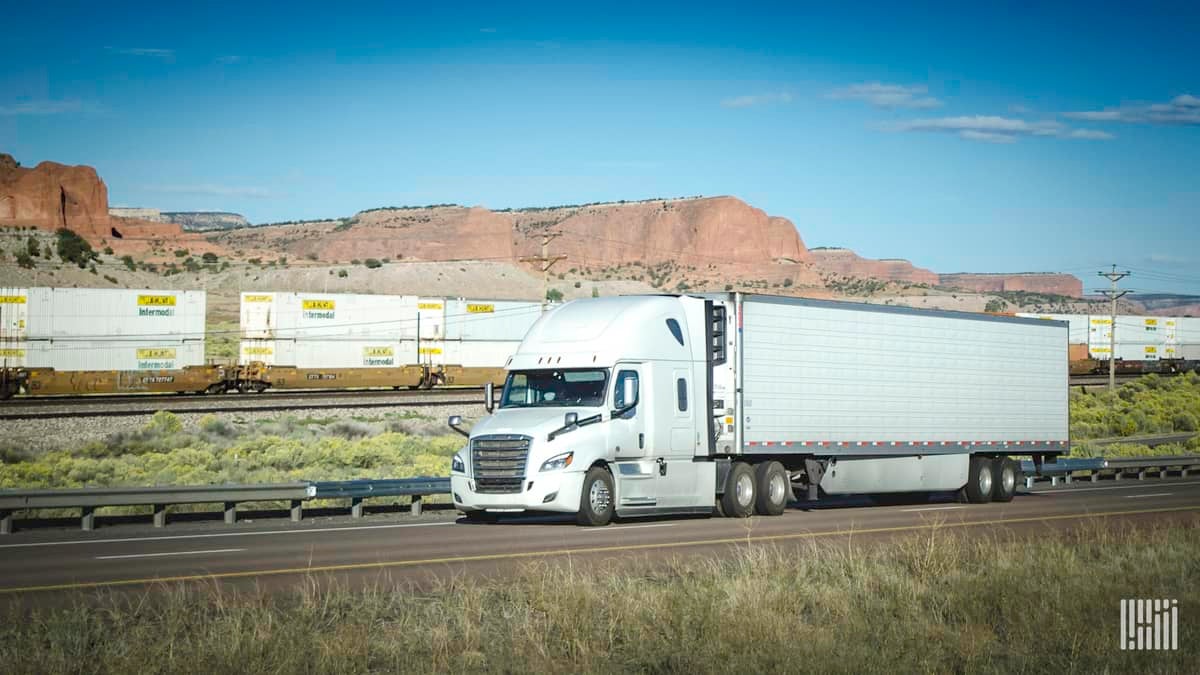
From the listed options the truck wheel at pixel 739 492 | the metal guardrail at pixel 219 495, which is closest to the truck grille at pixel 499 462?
the metal guardrail at pixel 219 495

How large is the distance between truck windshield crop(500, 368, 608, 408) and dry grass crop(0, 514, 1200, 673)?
6.74 m

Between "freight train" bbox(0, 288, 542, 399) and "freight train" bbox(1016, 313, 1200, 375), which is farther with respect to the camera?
"freight train" bbox(1016, 313, 1200, 375)

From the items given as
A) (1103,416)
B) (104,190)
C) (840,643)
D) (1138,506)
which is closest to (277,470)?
(1138,506)

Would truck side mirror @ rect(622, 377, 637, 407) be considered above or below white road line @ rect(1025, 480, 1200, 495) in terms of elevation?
above

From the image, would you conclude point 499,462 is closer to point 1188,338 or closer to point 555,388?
point 555,388

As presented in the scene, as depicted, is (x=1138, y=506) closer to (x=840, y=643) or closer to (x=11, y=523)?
(x=840, y=643)

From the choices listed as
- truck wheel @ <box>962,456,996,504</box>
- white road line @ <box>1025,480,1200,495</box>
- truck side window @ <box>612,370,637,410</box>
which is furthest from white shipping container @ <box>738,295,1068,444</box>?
truck side window @ <box>612,370,637,410</box>

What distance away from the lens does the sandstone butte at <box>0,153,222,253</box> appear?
16438cm

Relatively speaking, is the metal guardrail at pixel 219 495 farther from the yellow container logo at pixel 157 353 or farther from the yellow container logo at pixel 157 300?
the yellow container logo at pixel 157 300

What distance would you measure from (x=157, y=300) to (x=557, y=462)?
3973cm

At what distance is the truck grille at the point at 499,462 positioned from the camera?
19.2m

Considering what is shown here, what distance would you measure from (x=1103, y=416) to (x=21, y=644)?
54.4 m

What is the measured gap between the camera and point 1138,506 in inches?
987
